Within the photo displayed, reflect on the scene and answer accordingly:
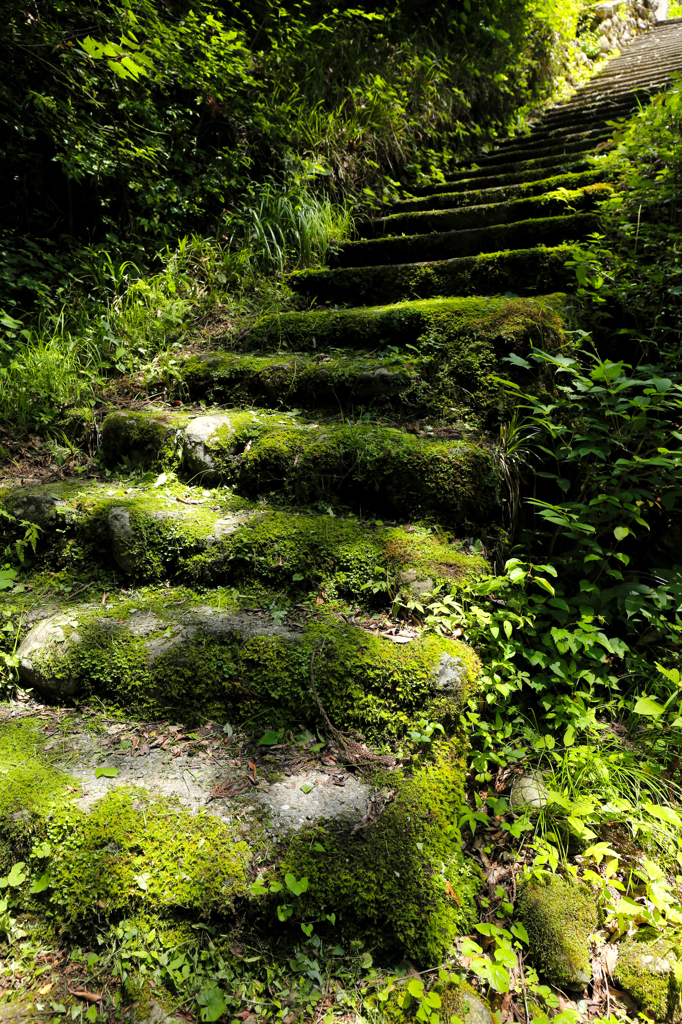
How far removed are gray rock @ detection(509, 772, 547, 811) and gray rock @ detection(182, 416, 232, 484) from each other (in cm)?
199

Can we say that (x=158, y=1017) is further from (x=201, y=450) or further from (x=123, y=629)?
(x=201, y=450)

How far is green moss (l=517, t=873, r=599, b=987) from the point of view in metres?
1.53

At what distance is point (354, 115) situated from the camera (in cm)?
554

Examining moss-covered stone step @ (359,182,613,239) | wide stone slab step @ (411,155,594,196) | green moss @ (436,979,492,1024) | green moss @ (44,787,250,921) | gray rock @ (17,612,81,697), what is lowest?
green moss @ (436,979,492,1024)

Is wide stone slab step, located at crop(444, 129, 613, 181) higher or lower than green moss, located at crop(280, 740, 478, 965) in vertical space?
higher

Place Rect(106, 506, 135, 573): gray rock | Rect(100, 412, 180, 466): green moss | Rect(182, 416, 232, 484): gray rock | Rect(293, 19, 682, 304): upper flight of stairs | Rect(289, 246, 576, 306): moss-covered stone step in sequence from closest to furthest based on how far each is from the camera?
Rect(106, 506, 135, 573): gray rock < Rect(182, 416, 232, 484): gray rock < Rect(100, 412, 180, 466): green moss < Rect(289, 246, 576, 306): moss-covered stone step < Rect(293, 19, 682, 304): upper flight of stairs

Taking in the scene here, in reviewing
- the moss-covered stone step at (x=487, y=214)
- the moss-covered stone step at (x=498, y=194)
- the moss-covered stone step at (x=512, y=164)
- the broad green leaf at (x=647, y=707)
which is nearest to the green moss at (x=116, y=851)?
the broad green leaf at (x=647, y=707)

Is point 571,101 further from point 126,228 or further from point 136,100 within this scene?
point 126,228

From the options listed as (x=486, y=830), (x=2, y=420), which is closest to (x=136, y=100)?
(x=2, y=420)

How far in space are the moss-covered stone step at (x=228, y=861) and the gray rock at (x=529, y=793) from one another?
280mm

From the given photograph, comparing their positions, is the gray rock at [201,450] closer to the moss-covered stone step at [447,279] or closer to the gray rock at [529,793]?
the moss-covered stone step at [447,279]

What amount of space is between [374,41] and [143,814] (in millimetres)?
8279

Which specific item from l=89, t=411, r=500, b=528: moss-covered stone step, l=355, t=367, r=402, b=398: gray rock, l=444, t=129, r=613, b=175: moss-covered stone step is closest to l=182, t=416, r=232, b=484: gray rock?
l=89, t=411, r=500, b=528: moss-covered stone step

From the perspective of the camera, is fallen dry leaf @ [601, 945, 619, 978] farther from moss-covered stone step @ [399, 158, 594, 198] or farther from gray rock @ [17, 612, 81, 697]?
moss-covered stone step @ [399, 158, 594, 198]
